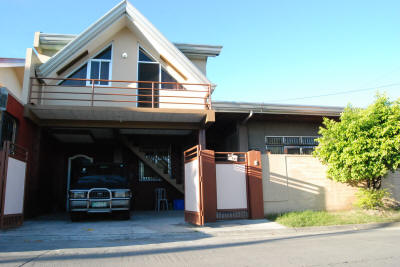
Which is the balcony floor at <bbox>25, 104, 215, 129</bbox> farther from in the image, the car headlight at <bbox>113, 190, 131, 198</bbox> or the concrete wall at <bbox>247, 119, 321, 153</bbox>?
the concrete wall at <bbox>247, 119, 321, 153</bbox>

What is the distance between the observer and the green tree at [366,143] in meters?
10.4

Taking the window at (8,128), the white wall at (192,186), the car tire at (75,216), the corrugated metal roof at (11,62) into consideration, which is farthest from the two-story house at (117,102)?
the white wall at (192,186)

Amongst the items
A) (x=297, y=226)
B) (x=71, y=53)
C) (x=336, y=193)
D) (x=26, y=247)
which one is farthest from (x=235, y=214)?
(x=71, y=53)

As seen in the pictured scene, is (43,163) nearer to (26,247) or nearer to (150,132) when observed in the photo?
(150,132)

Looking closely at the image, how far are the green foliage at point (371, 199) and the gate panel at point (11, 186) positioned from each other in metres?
10.9

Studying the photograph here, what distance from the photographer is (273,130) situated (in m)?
15.0

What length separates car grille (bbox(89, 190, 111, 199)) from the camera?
396 inches

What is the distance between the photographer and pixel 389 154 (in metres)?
10.4

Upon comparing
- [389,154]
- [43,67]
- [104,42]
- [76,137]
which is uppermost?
[104,42]

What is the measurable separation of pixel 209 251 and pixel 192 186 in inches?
159

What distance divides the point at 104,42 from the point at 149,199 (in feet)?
25.3

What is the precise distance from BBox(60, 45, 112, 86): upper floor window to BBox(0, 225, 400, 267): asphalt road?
8296 millimetres

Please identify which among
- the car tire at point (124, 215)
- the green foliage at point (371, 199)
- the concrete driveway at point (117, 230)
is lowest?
the concrete driveway at point (117, 230)

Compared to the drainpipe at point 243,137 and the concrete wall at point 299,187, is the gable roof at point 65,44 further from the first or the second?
the concrete wall at point 299,187
